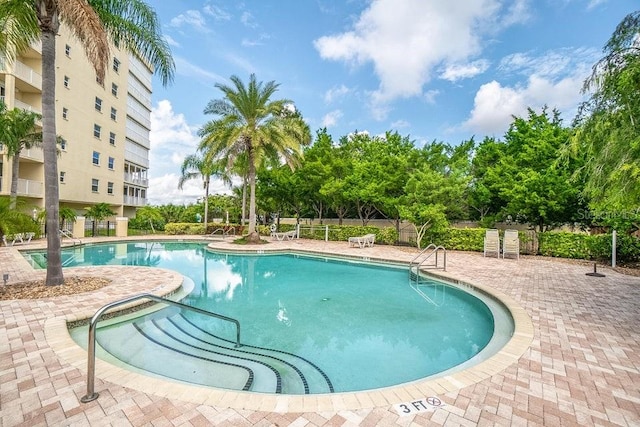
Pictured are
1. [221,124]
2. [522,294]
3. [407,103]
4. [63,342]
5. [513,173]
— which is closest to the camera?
[63,342]

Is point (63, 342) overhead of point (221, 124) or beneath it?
beneath

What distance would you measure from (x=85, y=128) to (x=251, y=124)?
16602mm

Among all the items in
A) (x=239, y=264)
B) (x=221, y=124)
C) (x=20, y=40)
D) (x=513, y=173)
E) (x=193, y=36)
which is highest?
(x=193, y=36)

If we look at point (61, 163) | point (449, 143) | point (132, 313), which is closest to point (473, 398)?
point (132, 313)

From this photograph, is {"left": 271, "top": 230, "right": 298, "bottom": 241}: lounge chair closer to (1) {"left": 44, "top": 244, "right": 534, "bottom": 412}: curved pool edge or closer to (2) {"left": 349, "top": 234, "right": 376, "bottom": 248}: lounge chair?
(2) {"left": 349, "top": 234, "right": 376, "bottom": 248}: lounge chair

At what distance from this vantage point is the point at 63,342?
4141 mm

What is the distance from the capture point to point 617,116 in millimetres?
5523

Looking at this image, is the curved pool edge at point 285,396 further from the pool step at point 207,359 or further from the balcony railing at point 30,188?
the balcony railing at point 30,188

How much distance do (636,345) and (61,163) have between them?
1202 inches

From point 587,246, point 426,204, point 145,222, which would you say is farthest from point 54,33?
point 145,222

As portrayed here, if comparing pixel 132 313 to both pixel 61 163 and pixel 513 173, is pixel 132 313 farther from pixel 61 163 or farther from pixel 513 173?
pixel 61 163

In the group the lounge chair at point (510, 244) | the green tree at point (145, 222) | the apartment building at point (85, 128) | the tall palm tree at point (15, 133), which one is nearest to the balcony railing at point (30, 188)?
the apartment building at point (85, 128)

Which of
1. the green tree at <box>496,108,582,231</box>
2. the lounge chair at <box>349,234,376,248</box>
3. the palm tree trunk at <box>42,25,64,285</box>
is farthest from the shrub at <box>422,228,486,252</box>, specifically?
the palm tree trunk at <box>42,25,64,285</box>

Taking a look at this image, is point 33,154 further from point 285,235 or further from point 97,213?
point 285,235
